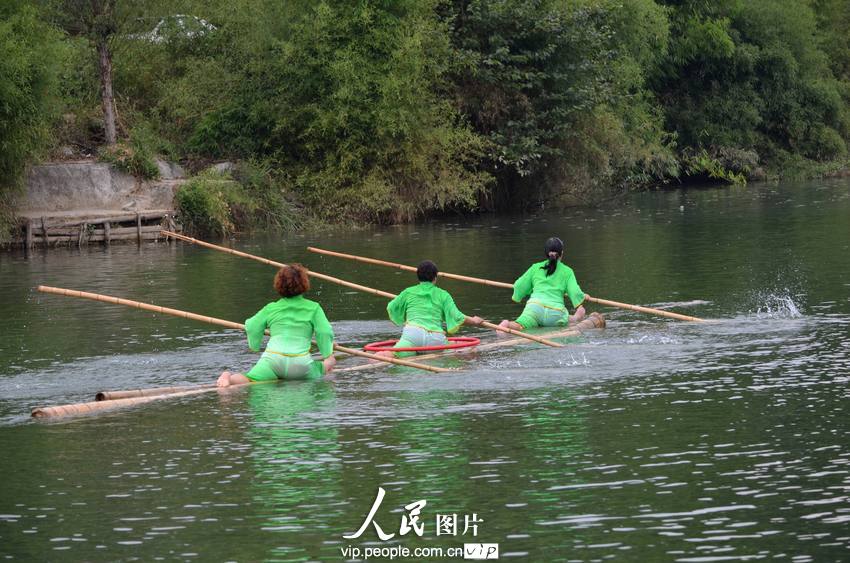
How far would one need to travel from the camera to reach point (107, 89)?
46.8m

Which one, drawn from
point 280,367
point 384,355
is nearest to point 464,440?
point 280,367

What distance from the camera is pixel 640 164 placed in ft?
204

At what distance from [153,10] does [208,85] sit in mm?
3550

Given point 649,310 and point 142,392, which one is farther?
point 649,310

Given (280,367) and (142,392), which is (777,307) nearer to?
(280,367)

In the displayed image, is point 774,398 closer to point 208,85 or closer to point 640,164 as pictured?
point 208,85

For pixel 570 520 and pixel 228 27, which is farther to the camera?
pixel 228 27

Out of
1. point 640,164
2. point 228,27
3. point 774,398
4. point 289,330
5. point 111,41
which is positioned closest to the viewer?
point 774,398

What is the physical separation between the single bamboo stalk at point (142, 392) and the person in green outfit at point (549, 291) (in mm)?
6843

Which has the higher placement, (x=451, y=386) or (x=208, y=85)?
(x=208, y=85)

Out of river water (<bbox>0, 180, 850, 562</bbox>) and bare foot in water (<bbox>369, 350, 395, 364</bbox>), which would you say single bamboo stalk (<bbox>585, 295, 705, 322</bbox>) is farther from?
bare foot in water (<bbox>369, 350, 395, 364</bbox>)

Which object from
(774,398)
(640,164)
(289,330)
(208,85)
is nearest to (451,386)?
(289,330)

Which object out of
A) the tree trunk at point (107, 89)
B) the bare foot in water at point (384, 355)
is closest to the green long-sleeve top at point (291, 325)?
the bare foot in water at point (384, 355)

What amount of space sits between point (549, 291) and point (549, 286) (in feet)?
0.26
